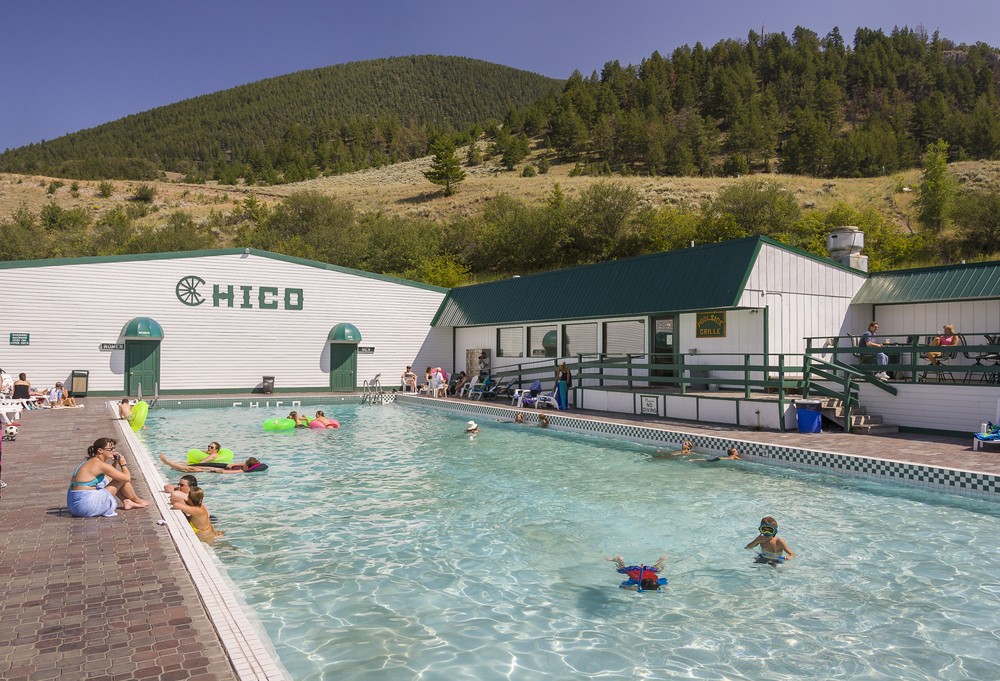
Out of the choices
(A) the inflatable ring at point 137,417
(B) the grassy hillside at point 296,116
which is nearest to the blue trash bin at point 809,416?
(A) the inflatable ring at point 137,417

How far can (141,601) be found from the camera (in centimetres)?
434

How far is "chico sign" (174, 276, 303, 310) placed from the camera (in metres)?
22.5

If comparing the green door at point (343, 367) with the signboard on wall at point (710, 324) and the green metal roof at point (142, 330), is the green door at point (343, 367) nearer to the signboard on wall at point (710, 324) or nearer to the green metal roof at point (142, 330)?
the green metal roof at point (142, 330)

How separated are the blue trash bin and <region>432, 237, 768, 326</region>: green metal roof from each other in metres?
2.60

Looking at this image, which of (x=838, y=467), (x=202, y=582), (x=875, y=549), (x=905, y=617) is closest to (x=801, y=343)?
(x=838, y=467)

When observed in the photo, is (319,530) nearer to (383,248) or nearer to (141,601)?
(141,601)

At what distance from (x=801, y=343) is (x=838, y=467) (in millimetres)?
5599

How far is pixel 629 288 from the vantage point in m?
16.8

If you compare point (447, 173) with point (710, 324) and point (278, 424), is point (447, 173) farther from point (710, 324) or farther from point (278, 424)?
point (710, 324)

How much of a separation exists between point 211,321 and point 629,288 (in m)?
15.8

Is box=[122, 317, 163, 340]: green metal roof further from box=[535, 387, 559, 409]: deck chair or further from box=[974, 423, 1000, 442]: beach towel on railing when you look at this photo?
box=[974, 423, 1000, 442]: beach towel on railing

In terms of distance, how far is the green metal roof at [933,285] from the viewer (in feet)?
43.0

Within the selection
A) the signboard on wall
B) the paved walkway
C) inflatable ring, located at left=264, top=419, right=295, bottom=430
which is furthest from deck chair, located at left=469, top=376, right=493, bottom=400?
the paved walkway

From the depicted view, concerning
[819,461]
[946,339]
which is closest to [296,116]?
[946,339]
